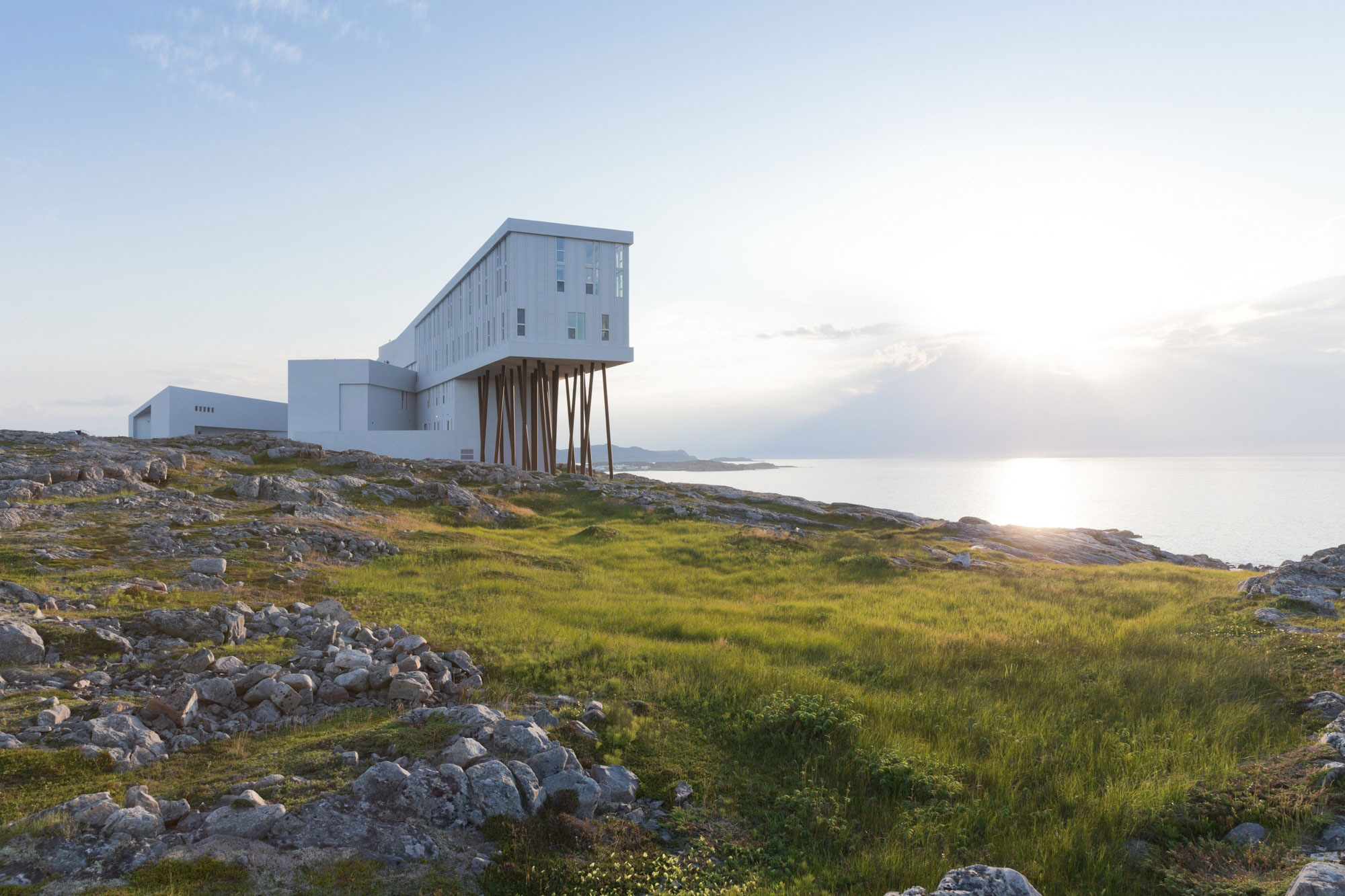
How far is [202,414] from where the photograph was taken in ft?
209

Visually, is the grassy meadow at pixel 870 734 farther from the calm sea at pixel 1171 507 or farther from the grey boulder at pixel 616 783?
the calm sea at pixel 1171 507

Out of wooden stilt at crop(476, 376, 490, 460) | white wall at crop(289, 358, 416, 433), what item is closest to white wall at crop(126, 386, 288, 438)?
white wall at crop(289, 358, 416, 433)

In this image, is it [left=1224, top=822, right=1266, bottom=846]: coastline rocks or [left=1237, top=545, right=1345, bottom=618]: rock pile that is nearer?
[left=1224, top=822, right=1266, bottom=846]: coastline rocks

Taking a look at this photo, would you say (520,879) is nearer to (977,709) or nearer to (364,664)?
(364,664)

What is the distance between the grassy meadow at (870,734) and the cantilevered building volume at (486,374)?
32273mm

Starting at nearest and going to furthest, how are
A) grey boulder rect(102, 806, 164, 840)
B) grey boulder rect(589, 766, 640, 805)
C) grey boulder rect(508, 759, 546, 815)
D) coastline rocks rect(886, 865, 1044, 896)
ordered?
coastline rocks rect(886, 865, 1044, 896), grey boulder rect(102, 806, 164, 840), grey boulder rect(508, 759, 546, 815), grey boulder rect(589, 766, 640, 805)

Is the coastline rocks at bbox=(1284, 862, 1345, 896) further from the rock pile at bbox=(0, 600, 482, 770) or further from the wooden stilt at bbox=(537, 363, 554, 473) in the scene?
the wooden stilt at bbox=(537, 363, 554, 473)

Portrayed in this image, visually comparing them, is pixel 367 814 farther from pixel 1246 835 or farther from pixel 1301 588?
pixel 1301 588

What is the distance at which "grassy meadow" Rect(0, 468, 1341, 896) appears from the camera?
5598 millimetres

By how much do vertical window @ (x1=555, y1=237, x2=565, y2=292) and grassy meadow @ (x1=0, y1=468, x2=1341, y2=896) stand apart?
109ft

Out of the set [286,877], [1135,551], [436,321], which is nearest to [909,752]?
[286,877]

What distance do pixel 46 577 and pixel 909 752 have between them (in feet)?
48.9

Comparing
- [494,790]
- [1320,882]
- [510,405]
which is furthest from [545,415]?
[1320,882]

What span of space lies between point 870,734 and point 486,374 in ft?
169
